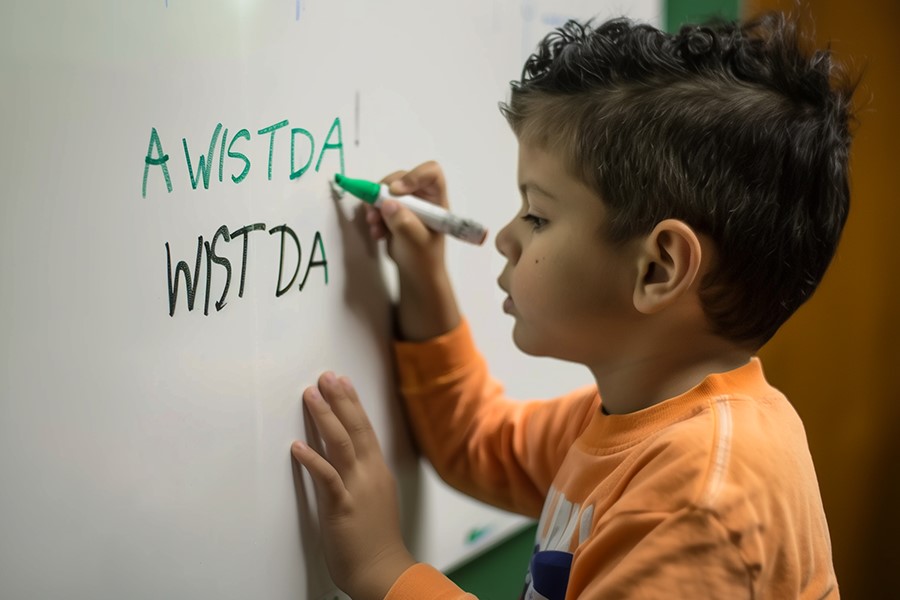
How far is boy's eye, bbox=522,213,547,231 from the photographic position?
23.9 inches

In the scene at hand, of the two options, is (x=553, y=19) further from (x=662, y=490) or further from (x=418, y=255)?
(x=662, y=490)

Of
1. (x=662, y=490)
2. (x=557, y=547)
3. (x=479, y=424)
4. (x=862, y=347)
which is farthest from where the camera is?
(x=862, y=347)

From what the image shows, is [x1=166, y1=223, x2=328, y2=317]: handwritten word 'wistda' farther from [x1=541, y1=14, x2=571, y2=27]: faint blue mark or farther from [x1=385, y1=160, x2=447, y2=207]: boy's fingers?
[x1=541, y1=14, x2=571, y2=27]: faint blue mark

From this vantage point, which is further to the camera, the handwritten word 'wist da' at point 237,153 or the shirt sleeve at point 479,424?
the shirt sleeve at point 479,424

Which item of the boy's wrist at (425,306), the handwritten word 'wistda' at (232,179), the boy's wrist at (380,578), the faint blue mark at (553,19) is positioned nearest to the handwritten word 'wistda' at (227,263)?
the handwritten word 'wistda' at (232,179)

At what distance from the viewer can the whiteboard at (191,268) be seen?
1.43ft

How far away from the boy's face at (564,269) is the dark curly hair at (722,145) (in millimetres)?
12

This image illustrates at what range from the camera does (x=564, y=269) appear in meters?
0.59

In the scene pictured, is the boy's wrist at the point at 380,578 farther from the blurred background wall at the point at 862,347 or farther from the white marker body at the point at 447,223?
the blurred background wall at the point at 862,347

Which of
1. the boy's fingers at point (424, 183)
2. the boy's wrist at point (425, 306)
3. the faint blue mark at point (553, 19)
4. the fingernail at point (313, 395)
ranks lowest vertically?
→ the fingernail at point (313, 395)

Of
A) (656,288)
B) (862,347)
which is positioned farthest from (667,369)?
(862,347)

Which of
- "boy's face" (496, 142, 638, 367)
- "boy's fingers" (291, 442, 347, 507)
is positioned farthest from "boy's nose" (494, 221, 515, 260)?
"boy's fingers" (291, 442, 347, 507)

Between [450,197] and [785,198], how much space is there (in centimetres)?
28

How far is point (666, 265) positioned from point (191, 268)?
11.9 inches
